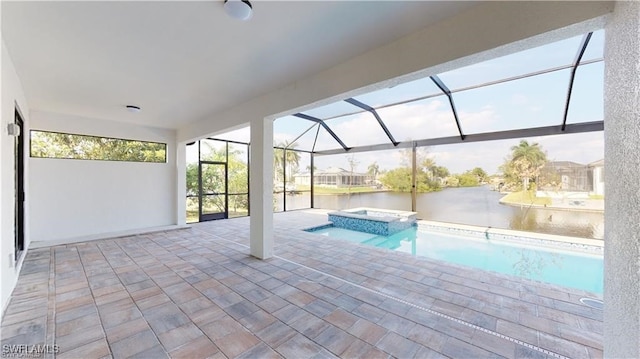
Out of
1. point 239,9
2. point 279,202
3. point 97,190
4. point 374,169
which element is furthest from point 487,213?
point 97,190

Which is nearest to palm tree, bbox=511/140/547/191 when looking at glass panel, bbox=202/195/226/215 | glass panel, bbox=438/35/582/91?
glass panel, bbox=438/35/582/91

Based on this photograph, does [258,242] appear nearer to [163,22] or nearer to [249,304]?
[249,304]

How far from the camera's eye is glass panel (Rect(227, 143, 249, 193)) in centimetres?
806

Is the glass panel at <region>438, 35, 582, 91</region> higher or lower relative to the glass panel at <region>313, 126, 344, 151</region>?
higher

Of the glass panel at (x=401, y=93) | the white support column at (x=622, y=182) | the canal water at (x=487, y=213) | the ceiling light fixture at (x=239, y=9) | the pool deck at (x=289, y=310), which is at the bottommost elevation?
the pool deck at (x=289, y=310)

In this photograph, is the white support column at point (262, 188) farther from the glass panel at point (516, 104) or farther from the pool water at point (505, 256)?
the glass panel at point (516, 104)

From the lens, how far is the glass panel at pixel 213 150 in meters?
7.52

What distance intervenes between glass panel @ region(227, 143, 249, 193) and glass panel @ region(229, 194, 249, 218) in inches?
8.0

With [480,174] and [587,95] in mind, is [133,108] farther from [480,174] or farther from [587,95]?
[587,95]

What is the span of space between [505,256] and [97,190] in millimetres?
8930

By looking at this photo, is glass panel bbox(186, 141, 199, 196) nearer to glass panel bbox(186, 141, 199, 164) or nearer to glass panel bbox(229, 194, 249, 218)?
glass panel bbox(186, 141, 199, 164)

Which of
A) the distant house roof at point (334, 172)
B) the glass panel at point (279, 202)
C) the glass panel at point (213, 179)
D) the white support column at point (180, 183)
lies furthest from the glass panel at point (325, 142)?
the white support column at point (180, 183)

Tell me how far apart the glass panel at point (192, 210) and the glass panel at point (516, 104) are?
7.41 metres

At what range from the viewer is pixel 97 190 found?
5582 mm
